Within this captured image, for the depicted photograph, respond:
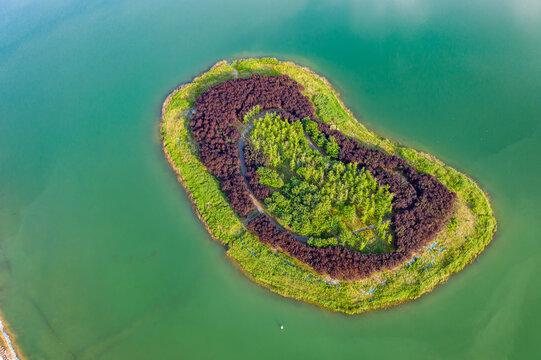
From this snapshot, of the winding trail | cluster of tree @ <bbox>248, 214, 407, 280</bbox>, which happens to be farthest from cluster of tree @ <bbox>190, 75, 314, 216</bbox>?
cluster of tree @ <bbox>248, 214, 407, 280</bbox>

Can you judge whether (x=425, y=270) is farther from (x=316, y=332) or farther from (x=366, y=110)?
(x=366, y=110)

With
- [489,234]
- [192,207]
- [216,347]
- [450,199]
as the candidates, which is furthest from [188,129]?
[489,234]

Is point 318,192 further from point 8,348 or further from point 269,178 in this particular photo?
point 8,348

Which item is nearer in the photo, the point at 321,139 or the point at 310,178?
the point at 310,178

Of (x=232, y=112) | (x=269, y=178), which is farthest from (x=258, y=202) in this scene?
(x=232, y=112)

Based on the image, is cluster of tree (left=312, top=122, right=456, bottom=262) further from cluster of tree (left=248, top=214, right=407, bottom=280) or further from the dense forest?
cluster of tree (left=248, top=214, right=407, bottom=280)

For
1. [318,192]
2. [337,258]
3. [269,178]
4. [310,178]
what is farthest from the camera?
[310,178]

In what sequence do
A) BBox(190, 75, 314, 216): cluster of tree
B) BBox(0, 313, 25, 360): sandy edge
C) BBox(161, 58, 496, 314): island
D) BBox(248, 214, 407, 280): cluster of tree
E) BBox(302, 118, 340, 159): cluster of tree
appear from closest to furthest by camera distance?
BBox(0, 313, 25, 360): sandy edge
BBox(248, 214, 407, 280): cluster of tree
BBox(161, 58, 496, 314): island
BBox(190, 75, 314, 216): cluster of tree
BBox(302, 118, 340, 159): cluster of tree
